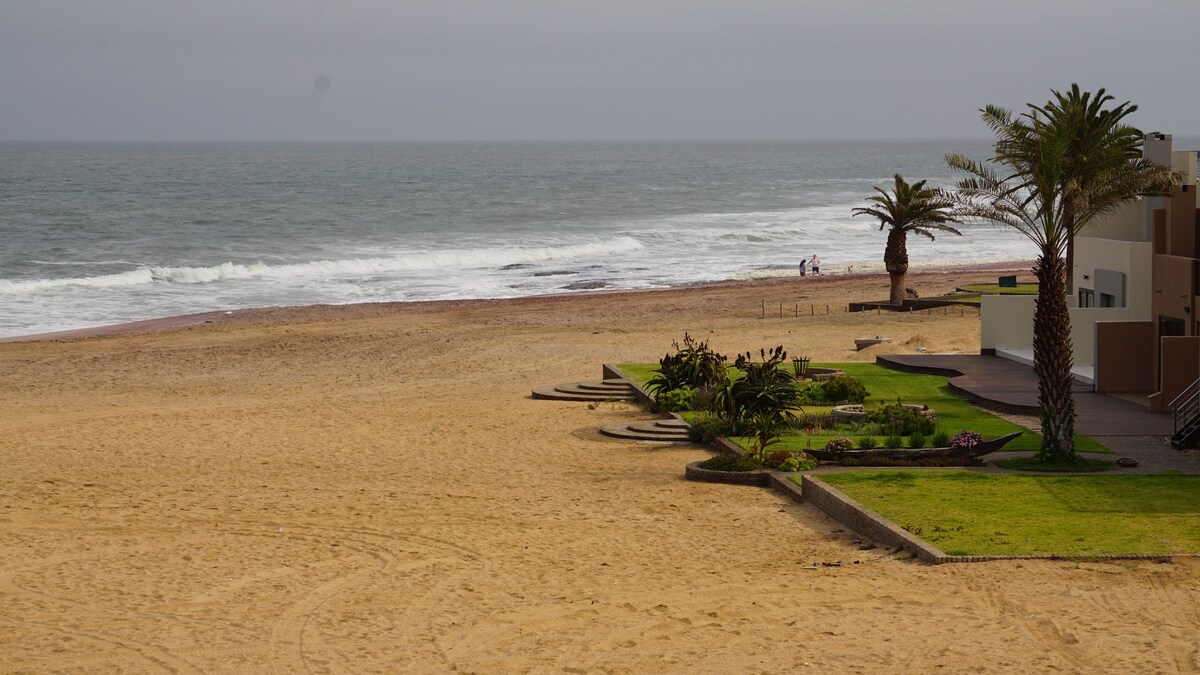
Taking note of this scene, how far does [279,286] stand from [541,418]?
115 feet

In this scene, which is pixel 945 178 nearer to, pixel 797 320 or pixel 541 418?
pixel 797 320

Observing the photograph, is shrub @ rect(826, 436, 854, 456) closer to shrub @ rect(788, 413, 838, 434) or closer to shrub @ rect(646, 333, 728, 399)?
shrub @ rect(788, 413, 838, 434)

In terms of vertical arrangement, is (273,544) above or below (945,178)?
below

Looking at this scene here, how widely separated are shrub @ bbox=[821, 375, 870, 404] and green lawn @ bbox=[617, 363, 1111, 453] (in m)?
0.21

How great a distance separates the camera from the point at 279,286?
5925 centimetres

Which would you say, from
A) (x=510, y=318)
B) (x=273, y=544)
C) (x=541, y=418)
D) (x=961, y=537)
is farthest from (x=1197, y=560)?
(x=510, y=318)

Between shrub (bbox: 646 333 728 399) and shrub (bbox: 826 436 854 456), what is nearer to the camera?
shrub (bbox: 826 436 854 456)

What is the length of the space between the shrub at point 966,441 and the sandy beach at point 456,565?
10.7ft

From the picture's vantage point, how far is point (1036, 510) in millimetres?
16844

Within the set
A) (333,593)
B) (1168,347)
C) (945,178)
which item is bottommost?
(333,593)

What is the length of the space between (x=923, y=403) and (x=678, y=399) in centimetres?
464

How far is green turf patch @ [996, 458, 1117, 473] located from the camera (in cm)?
1944

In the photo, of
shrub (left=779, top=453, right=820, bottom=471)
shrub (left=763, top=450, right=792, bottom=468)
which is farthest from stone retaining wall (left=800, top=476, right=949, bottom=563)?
shrub (left=763, top=450, right=792, bottom=468)

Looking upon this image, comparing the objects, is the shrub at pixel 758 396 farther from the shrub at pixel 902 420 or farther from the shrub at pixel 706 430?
the shrub at pixel 902 420
